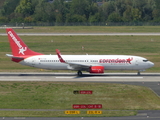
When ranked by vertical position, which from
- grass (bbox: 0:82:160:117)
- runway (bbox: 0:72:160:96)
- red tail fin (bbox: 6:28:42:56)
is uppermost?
red tail fin (bbox: 6:28:42:56)

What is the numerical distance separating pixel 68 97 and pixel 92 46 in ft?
170

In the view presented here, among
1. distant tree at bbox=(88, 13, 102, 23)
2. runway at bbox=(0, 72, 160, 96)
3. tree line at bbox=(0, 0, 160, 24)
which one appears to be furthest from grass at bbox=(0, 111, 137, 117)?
distant tree at bbox=(88, 13, 102, 23)

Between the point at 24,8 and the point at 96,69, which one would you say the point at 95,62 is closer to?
the point at 96,69

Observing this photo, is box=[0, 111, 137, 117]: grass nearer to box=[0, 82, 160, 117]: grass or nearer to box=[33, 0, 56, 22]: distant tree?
box=[0, 82, 160, 117]: grass

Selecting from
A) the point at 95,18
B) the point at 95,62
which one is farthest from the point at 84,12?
the point at 95,62

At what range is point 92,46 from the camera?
296ft

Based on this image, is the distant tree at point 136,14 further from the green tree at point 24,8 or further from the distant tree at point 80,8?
the green tree at point 24,8

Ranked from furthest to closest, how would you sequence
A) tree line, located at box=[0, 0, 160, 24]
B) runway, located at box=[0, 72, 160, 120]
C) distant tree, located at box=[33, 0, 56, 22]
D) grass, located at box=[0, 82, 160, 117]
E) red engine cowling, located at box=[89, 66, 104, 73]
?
1. distant tree, located at box=[33, 0, 56, 22]
2. tree line, located at box=[0, 0, 160, 24]
3. red engine cowling, located at box=[89, 66, 104, 73]
4. runway, located at box=[0, 72, 160, 120]
5. grass, located at box=[0, 82, 160, 117]

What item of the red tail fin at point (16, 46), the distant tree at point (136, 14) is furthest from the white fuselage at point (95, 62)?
the distant tree at point (136, 14)

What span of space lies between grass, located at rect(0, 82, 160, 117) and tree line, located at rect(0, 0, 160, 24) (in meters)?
127

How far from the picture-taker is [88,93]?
4103 centimetres

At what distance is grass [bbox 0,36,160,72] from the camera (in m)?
73.5

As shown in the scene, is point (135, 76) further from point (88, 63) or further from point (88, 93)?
point (88, 93)

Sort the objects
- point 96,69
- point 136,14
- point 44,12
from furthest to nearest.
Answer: point 44,12 < point 136,14 < point 96,69
